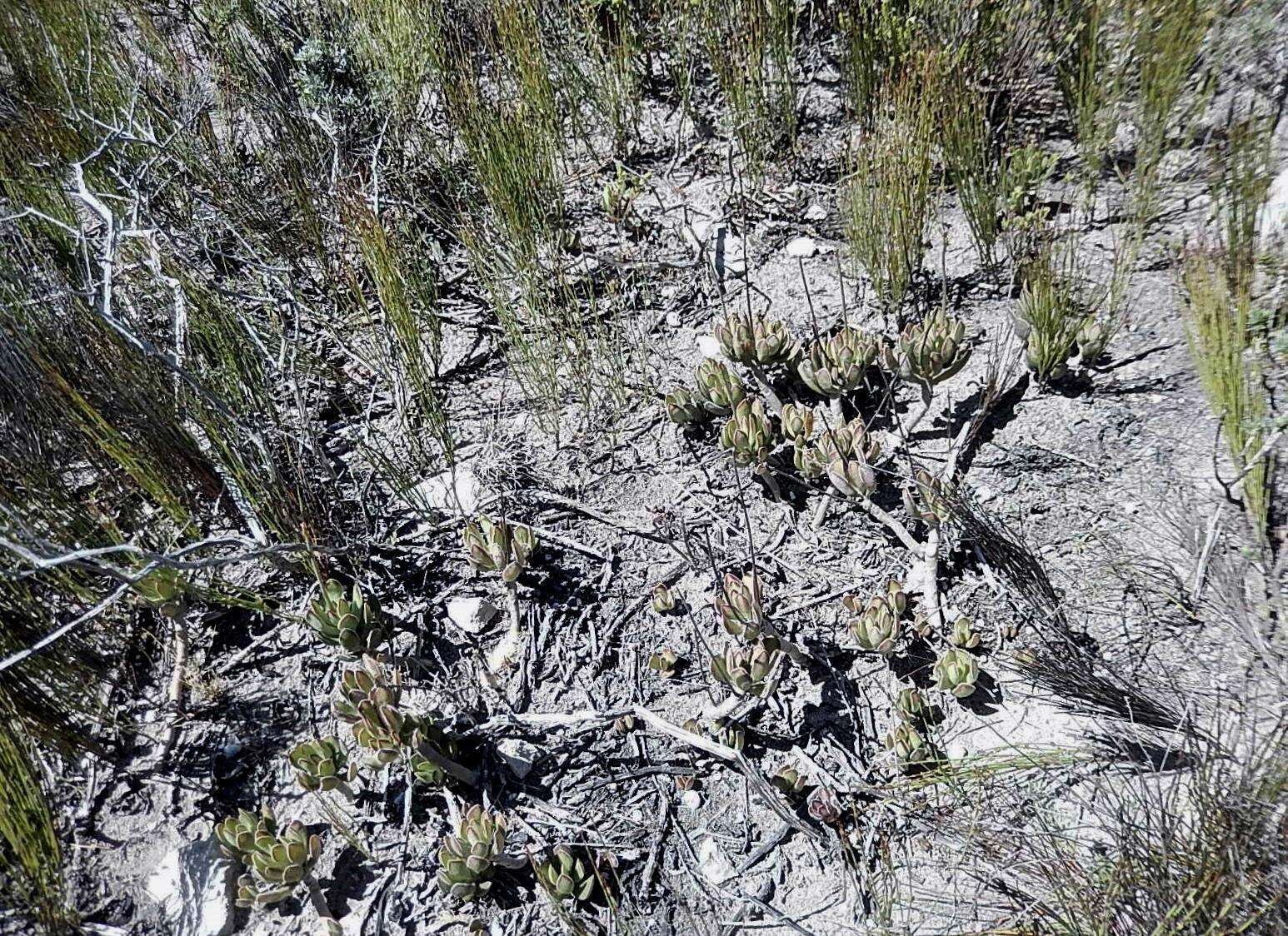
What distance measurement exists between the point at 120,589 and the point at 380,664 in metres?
0.53

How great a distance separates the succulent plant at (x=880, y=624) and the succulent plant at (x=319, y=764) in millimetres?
1133

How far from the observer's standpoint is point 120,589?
1.65m

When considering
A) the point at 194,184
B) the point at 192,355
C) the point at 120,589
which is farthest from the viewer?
the point at 194,184

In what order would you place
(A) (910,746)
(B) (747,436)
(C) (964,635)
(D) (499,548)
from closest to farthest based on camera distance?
(A) (910,746)
(C) (964,635)
(D) (499,548)
(B) (747,436)

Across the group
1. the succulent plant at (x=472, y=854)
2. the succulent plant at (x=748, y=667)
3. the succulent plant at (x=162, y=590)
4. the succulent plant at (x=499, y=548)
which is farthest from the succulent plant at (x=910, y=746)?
the succulent plant at (x=162, y=590)

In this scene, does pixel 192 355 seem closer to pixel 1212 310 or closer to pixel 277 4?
pixel 277 4

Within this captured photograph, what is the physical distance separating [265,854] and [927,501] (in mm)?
1569

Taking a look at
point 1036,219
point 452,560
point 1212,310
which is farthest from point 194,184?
point 1212,310

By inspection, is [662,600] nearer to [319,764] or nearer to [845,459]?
[845,459]

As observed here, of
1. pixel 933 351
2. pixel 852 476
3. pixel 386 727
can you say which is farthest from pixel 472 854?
pixel 933 351

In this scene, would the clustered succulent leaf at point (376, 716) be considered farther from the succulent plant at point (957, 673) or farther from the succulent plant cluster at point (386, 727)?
the succulent plant at point (957, 673)

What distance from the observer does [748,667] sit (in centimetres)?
176

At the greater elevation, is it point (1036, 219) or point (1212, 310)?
point (1036, 219)

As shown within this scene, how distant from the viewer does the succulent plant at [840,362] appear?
7.09 feet
